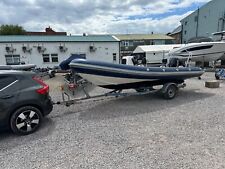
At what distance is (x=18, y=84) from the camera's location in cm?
425

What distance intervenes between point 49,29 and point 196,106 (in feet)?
165

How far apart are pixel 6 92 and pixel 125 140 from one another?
110 inches

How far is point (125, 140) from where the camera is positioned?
3914mm

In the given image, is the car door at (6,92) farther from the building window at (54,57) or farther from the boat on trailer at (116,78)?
the building window at (54,57)

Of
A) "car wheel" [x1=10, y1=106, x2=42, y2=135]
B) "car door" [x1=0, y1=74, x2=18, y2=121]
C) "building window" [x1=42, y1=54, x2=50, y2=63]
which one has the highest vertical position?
"building window" [x1=42, y1=54, x2=50, y2=63]

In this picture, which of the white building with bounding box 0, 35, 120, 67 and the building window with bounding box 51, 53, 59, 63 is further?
the building window with bounding box 51, 53, 59, 63

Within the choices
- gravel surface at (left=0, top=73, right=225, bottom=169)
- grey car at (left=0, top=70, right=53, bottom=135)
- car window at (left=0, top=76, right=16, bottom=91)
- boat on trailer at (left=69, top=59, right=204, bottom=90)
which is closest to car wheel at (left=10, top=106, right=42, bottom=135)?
grey car at (left=0, top=70, right=53, bottom=135)

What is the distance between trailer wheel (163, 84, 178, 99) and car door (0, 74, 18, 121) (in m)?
5.12

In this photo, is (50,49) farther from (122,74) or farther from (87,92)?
(122,74)

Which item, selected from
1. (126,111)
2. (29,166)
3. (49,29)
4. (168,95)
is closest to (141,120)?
(126,111)

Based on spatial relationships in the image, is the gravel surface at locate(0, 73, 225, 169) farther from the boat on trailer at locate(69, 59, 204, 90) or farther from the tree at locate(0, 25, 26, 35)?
the tree at locate(0, 25, 26, 35)

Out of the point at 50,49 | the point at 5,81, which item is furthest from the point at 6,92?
the point at 50,49

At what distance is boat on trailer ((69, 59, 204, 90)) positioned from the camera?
601 centimetres

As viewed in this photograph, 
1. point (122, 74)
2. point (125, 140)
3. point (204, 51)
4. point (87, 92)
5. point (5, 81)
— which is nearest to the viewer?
point (125, 140)
